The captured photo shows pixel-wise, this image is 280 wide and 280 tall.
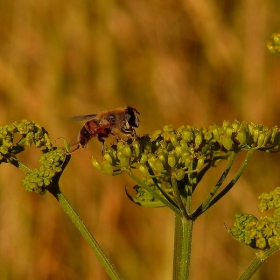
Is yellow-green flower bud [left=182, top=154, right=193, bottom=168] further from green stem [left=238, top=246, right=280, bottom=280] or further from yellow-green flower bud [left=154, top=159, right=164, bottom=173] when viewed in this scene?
green stem [left=238, top=246, right=280, bottom=280]

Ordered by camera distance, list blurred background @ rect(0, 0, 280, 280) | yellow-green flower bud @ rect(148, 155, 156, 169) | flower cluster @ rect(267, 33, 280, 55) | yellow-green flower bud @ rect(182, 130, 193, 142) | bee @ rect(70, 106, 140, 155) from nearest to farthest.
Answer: yellow-green flower bud @ rect(148, 155, 156, 169), yellow-green flower bud @ rect(182, 130, 193, 142), flower cluster @ rect(267, 33, 280, 55), bee @ rect(70, 106, 140, 155), blurred background @ rect(0, 0, 280, 280)

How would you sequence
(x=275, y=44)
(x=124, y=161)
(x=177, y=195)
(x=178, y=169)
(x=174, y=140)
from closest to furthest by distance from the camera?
(x=177, y=195), (x=178, y=169), (x=124, y=161), (x=174, y=140), (x=275, y=44)

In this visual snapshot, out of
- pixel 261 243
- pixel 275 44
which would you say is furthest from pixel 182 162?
pixel 275 44

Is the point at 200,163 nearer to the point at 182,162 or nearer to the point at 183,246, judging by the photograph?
the point at 182,162

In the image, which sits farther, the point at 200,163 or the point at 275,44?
the point at 275,44

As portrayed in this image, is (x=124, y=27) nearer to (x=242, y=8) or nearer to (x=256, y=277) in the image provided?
(x=242, y=8)

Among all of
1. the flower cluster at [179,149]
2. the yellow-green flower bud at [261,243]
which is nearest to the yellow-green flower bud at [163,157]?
the flower cluster at [179,149]

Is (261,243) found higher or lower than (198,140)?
lower

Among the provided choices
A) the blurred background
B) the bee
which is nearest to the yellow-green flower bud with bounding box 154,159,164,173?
the bee
